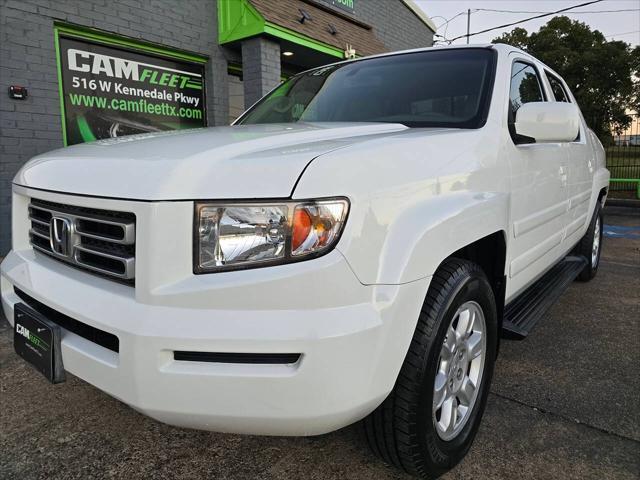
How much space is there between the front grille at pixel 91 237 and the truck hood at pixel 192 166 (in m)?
0.08

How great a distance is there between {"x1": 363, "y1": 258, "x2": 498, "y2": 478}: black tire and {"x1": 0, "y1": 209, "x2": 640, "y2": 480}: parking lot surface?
143 millimetres

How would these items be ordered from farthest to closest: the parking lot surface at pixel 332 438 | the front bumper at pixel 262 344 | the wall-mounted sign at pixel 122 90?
the wall-mounted sign at pixel 122 90, the parking lot surface at pixel 332 438, the front bumper at pixel 262 344

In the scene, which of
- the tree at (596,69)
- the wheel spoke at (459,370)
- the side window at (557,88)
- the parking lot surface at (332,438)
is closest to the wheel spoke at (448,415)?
the wheel spoke at (459,370)

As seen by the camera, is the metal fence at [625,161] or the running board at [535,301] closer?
the running board at [535,301]

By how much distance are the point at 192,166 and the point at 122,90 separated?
5.53m

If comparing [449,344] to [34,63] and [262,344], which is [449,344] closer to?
[262,344]

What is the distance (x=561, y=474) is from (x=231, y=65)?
23.1 ft

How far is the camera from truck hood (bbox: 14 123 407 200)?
1.41 metres

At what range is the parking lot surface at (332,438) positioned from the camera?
1.95 m

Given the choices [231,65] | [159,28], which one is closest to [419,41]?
[231,65]

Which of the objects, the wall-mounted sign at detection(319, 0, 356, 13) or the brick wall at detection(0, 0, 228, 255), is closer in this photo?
the brick wall at detection(0, 0, 228, 255)

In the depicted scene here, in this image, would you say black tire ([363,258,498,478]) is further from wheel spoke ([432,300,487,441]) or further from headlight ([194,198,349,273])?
headlight ([194,198,349,273])

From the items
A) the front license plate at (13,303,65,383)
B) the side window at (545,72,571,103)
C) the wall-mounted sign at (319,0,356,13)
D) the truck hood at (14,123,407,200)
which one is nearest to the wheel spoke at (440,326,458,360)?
the truck hood at (14,123,407,200)

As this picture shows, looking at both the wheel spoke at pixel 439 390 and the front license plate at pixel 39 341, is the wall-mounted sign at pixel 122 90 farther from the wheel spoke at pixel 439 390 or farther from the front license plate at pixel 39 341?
the wheel spoke at pixel 439 390
